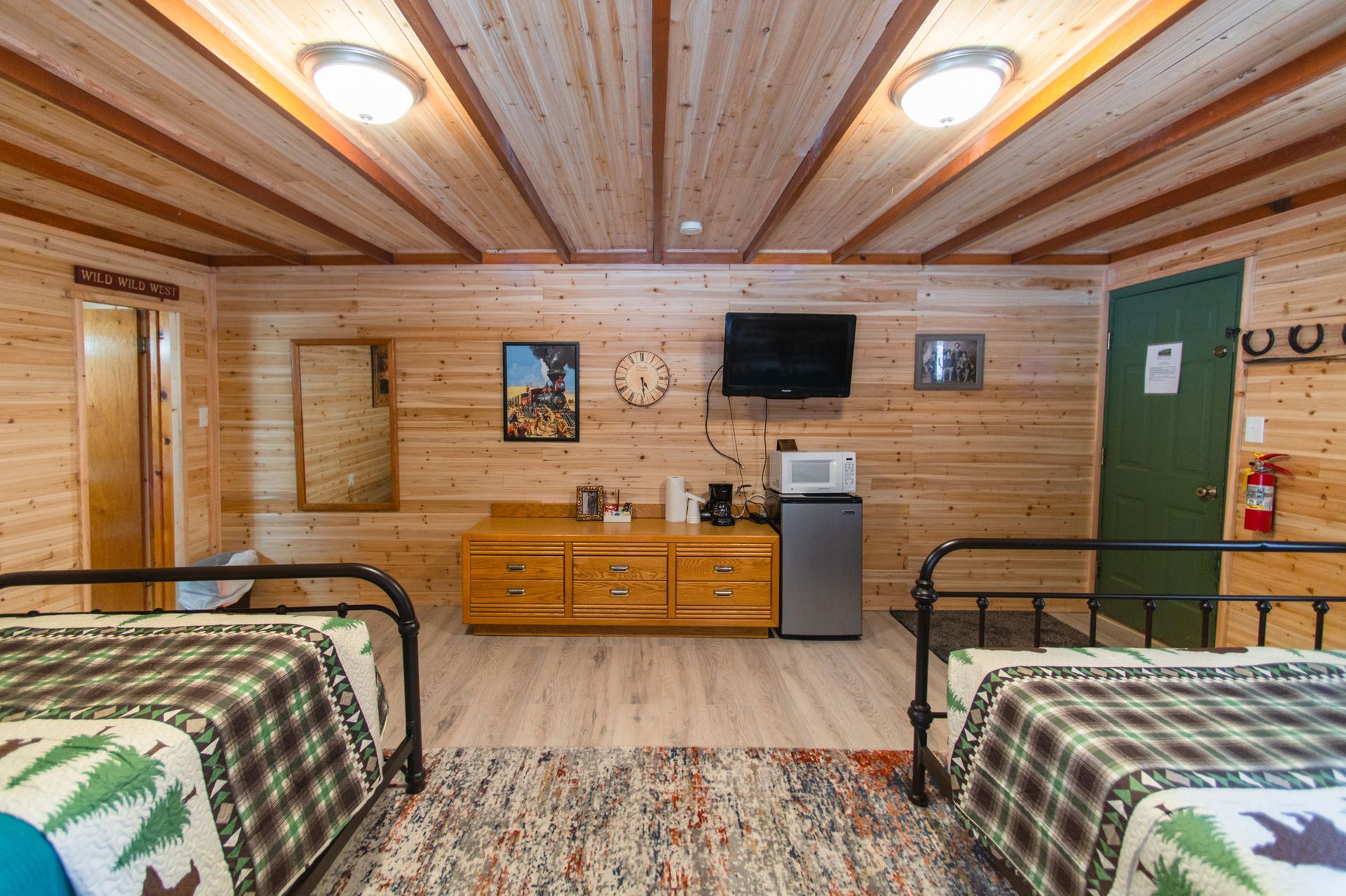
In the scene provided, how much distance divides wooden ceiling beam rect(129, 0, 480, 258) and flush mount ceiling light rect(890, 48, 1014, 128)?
198cm

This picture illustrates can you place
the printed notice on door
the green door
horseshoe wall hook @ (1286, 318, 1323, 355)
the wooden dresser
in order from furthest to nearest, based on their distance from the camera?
the wooden dresser → the printed notice on door → the green door → horseshoe wall hook @ (1286, 318, 1323, 355)

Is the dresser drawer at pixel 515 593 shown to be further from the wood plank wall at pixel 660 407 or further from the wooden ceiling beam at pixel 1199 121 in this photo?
the wooden ceiling beam at pixel 1199 121

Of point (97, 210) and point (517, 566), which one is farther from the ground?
point (97, 210)

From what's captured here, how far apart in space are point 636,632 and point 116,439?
354 cm

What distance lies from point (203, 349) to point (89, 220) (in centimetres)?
100

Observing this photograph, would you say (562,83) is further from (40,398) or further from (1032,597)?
(40,398)

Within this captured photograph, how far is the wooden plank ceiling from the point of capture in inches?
60.9

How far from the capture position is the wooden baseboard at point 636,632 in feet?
11.9

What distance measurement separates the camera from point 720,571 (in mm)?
3541

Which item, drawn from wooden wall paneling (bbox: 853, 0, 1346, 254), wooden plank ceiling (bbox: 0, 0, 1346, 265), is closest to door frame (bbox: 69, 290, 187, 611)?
wooden plank ceiling (bbox: 0, 0, 1346, 265)

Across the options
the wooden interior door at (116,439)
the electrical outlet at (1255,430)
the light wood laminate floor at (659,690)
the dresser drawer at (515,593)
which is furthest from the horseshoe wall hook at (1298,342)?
the wooden interior door at (116,439)

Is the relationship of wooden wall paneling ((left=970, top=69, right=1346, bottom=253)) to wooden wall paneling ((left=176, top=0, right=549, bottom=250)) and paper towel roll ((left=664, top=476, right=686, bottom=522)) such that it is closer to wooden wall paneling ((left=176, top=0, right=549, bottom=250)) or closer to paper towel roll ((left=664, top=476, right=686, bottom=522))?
paper towel roll ((left=664, top=476, right=686, bottom=522))

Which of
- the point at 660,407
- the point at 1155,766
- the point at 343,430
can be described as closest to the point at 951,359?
the point at 660,407

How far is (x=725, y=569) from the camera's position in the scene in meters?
3.54
